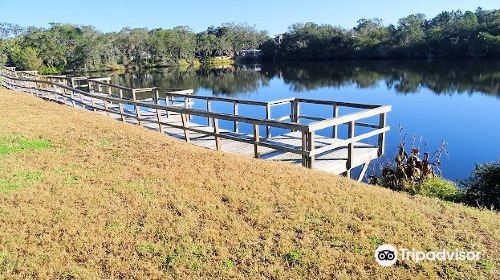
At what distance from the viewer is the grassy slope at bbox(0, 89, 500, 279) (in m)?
4.04

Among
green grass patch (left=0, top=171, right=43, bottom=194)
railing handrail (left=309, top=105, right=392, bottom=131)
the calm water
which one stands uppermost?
railing handrail (left=309, top=105, right=392, bottom=131)

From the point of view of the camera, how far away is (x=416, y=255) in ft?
13.8

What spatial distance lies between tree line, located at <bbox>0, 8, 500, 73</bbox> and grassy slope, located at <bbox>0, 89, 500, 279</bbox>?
2403 inches

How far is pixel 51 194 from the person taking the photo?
5.77 m

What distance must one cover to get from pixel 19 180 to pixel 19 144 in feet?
8.46

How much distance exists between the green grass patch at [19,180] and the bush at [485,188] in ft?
26.3

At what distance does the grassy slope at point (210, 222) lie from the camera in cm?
404

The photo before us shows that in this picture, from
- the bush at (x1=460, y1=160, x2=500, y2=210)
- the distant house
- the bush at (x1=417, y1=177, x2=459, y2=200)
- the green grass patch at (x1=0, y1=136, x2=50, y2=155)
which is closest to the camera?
the bush at (x1=460, y1=160, x2=500, y2=210)

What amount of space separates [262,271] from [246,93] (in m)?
34.8

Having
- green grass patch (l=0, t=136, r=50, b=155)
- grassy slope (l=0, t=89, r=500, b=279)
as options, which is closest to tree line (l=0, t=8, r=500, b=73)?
green grass patch (l=0, t=136, r=50, b=155)

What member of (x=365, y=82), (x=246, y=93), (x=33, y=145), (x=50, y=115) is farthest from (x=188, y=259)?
(x=365, y=82)

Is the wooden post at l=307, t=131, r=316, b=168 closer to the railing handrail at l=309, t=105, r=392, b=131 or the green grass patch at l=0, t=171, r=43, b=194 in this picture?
the railing handrail at l=309, t=105, r=392, b=131

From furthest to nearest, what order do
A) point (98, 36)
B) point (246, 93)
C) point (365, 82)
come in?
1. point (98, 36)
2. point (365, 82)
3. point (246, 93)

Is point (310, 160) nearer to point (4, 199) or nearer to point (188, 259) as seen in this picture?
point (188, 259)
